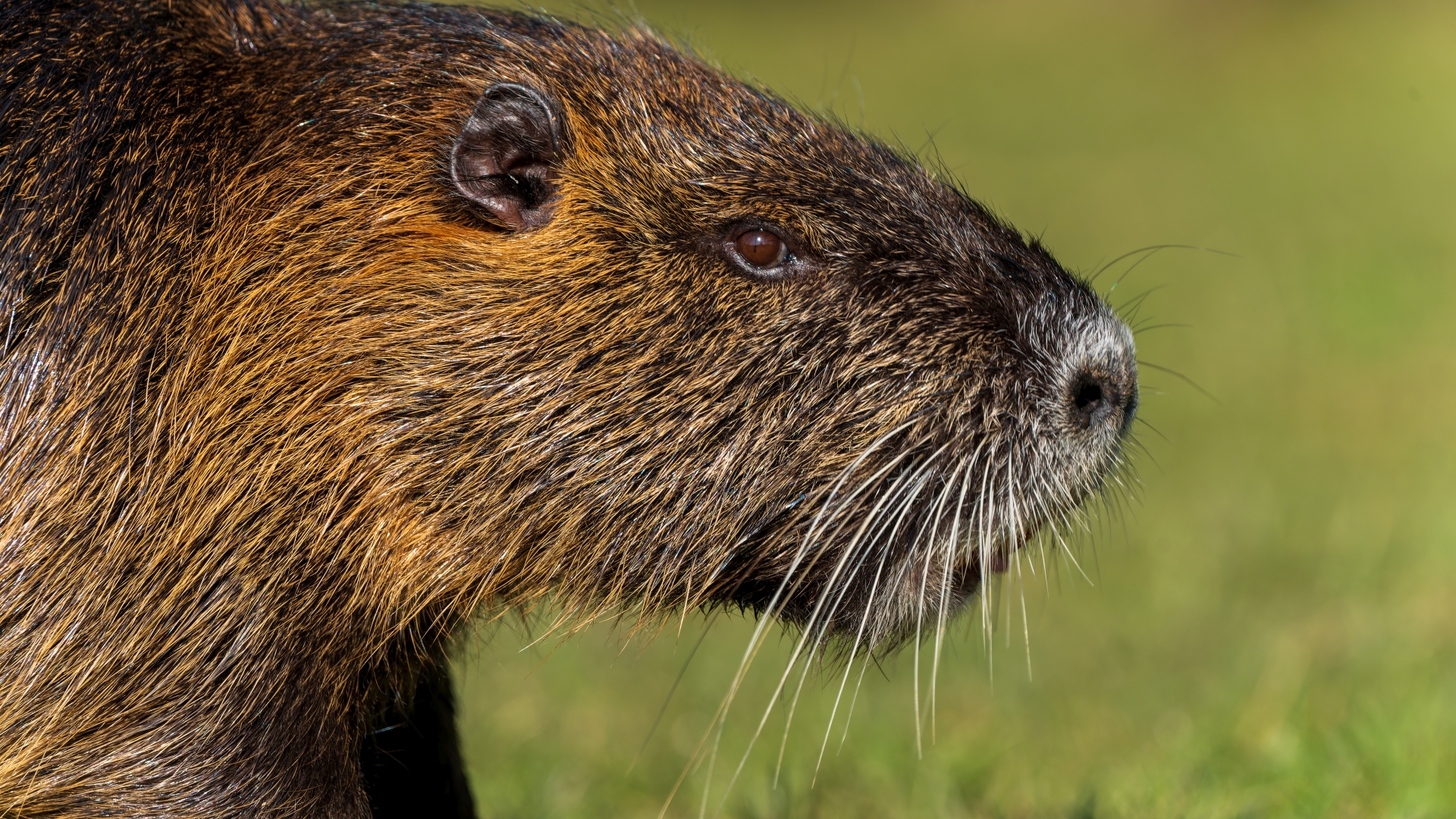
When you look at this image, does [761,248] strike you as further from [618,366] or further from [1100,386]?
[1100,386]

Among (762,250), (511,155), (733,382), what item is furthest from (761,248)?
(511,155)

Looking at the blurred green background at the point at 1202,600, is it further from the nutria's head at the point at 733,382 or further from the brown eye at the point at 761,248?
the brown eye at the point at 761,248

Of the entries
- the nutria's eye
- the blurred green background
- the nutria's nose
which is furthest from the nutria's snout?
the nutria's eye

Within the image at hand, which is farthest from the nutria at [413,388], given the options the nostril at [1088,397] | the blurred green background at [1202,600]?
the blurred green background at [1202,600]

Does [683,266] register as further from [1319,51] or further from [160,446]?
[1319,51]

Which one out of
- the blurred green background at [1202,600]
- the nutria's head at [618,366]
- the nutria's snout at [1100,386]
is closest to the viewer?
the nutria's head at [618,366]

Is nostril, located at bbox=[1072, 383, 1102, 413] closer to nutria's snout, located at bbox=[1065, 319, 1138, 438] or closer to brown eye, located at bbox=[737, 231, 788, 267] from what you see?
nutria's snout, located at bbox=[1065, 319, 1138, 438]

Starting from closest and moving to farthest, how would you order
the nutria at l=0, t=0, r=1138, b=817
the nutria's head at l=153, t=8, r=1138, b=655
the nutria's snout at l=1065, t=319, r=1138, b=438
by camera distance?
the nutria at l=0, t=0, r=1138, b=817 < the nutria's head at l=153, t=8, r=1138, b=655 < the nutria's snout at l=1065, t=319, r=1138, b=438

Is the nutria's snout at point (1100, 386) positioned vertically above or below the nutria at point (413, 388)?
above
